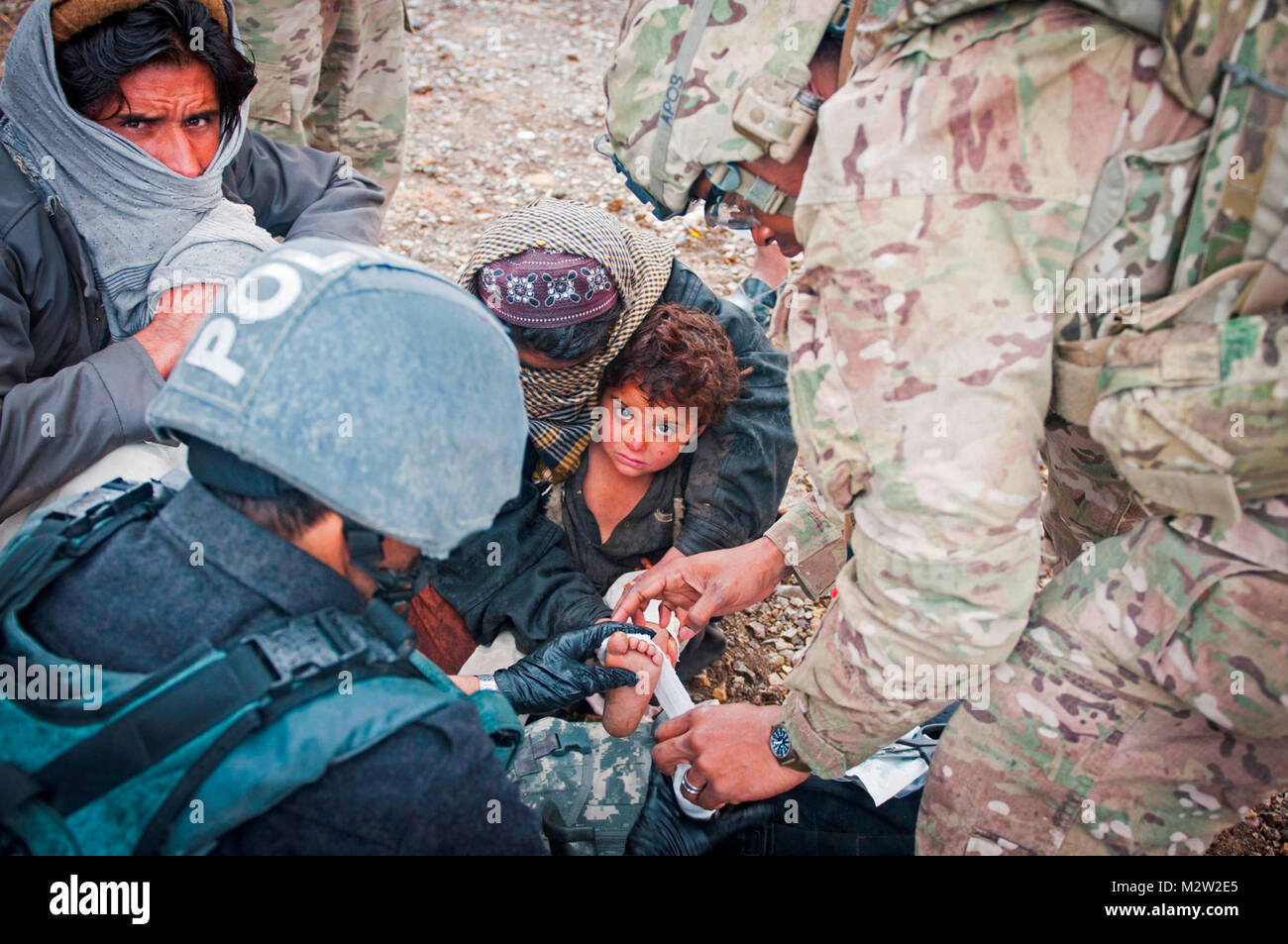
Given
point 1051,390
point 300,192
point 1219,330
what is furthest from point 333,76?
point 1219,330

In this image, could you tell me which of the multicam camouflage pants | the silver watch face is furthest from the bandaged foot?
the multicam camouflage pants

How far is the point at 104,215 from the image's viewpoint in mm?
2695

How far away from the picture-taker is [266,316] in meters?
1.44

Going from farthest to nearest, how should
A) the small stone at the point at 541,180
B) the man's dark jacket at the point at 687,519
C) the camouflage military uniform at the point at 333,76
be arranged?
1. the small stone at the point at 541,180
2. the camouflage military uniform at the point at 333,76
3. the man's dark jacket at the point at 687,519

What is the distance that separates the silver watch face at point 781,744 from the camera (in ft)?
7.54

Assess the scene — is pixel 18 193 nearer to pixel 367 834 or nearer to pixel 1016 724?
pixel 367 834

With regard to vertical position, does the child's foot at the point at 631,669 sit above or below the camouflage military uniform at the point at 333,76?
below

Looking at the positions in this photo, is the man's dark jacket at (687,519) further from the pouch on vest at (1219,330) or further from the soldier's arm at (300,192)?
the pouch on vest at (1219,330)

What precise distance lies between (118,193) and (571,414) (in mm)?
1520

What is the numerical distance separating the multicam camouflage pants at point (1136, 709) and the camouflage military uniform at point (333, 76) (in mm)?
3795

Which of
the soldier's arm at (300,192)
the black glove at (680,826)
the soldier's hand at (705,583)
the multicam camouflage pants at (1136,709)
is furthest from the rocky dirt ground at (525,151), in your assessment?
the soldier's arm at (300,192)

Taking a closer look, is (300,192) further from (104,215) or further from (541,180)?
(541,180)
